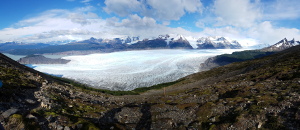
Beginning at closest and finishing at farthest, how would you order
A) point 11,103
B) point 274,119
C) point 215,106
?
point 274,119 < point 11,103 < point 215,106

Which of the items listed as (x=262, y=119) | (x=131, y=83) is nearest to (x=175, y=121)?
(x=262, y=119)

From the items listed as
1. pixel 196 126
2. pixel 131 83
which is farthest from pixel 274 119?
pixel 131 83

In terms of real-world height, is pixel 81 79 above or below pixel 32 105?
below

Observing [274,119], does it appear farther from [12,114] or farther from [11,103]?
[11,103]

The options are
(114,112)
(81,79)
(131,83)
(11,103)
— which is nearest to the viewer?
(11,103)

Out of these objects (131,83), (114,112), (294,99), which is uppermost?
(294,99)

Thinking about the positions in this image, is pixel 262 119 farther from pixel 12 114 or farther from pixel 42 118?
pixel 12 114

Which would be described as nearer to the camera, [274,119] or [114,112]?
[274,119]

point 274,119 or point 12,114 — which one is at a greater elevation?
point 12,114

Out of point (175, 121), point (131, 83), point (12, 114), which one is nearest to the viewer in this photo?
point (12, 114)
